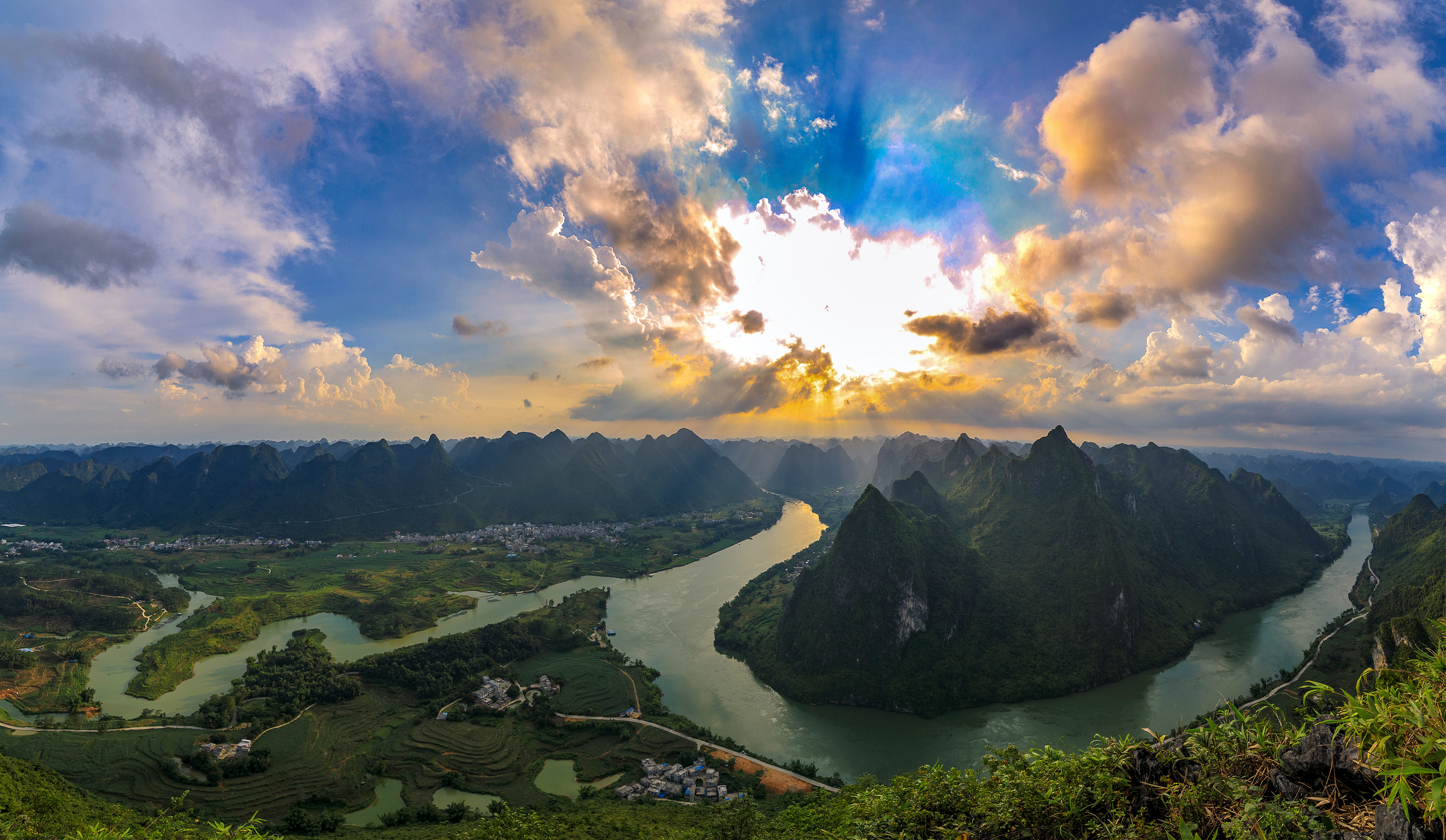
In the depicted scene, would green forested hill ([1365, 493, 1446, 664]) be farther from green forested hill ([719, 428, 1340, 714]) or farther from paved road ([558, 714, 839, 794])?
paved road ([558, 714, 839, 794])

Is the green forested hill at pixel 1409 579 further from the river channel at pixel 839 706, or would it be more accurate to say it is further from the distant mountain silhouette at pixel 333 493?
the distant mountain silhouette at pixel 333 493

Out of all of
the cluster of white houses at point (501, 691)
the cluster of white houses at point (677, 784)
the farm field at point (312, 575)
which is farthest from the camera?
the farm field at point (312, 575)

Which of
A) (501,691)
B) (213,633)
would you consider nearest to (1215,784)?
(501,691)

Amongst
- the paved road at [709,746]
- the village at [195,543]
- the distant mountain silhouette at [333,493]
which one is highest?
the distant mountain silhouette at [333,493]

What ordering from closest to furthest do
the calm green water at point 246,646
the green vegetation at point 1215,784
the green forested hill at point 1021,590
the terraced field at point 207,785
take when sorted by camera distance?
the green vegetation at point 1215,784
the terraced field at point 207,785
the calm green water at point 246,646
the green forested hill at point 1021,590

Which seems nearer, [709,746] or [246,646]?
[709,746]

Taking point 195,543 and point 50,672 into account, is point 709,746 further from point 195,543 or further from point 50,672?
point 195,543

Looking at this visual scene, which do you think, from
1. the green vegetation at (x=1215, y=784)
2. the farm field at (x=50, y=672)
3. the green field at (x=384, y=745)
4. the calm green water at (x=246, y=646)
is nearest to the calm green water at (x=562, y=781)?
the green field at (x=384, y=745)
